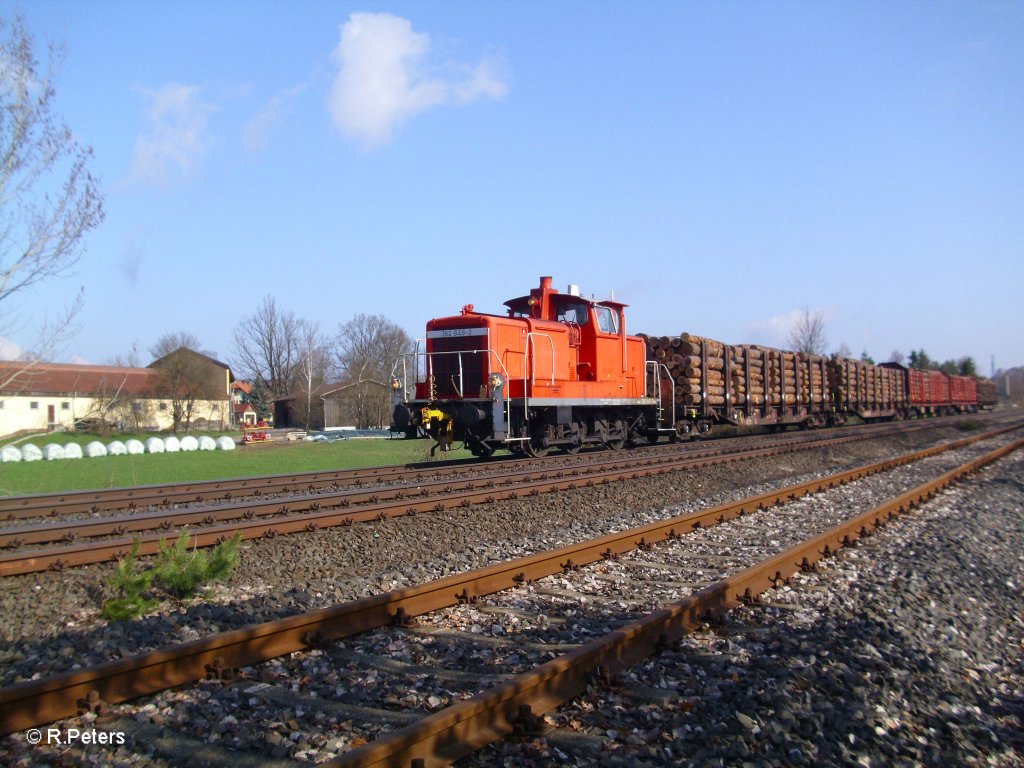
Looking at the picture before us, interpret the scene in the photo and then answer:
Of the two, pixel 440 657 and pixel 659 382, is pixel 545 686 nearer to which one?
pixel 440 657

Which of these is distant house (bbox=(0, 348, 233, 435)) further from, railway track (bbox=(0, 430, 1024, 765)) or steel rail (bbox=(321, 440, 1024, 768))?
steel rail (bbox=(321, 440, 1024, 768))

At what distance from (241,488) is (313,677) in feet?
27.2

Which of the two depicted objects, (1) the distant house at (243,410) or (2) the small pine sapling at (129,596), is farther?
(1) the distant house at (243,410)

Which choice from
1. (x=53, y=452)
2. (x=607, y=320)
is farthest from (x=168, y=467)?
(x=607, y=320)

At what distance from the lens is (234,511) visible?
9289mm

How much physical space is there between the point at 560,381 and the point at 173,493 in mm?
7440

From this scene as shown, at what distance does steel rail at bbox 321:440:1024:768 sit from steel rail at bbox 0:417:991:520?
799cm

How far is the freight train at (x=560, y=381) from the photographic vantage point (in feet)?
46.6

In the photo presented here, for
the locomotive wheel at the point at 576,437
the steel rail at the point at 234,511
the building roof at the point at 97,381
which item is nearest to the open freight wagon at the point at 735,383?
the locomotive wheel at the point at 576,437

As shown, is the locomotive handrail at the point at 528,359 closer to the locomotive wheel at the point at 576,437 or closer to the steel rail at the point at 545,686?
the locomotive wheel at the point at 576,437

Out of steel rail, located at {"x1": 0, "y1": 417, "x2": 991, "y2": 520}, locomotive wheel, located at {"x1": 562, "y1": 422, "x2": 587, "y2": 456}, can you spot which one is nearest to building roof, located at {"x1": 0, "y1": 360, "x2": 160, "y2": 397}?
steel rail, located at {"x1": 0, "y1": 417, "x2": 991, "y2": 520}

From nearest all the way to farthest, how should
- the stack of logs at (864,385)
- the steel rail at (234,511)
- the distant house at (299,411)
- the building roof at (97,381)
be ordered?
the steel rail at (234,511) < the stack of logs at (864,385) < the building roof at (97,381) < the distant house at (299,411)

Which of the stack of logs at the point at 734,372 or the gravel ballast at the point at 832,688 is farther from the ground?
the stack of logs at the point at 734,372

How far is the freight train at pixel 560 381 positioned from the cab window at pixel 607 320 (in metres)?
0.02
